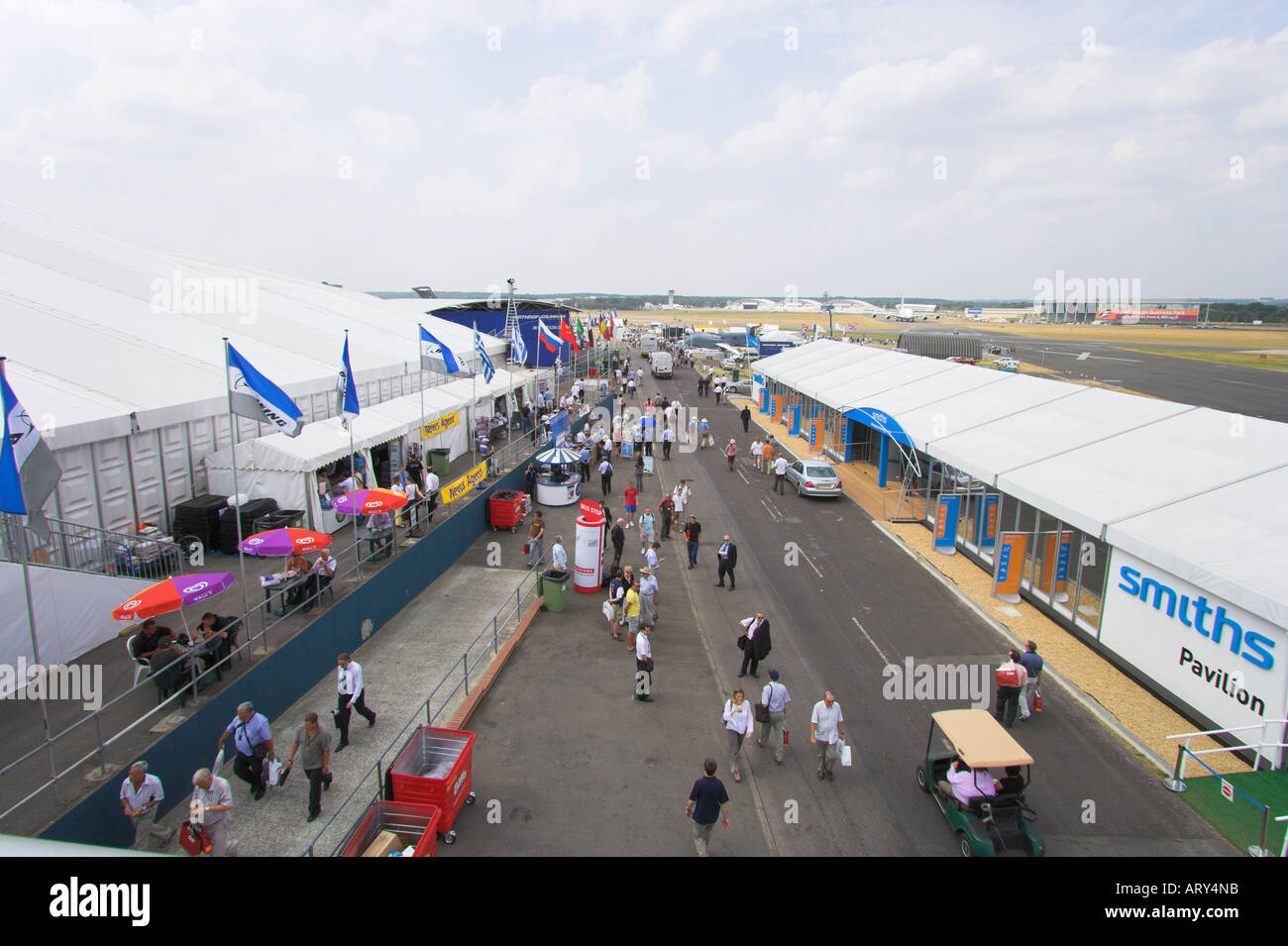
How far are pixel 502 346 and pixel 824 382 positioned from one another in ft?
67.6

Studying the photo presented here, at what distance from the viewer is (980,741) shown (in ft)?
29.8

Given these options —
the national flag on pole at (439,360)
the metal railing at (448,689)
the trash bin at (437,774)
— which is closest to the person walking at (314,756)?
the metal railing at (448,689)

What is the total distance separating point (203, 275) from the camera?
28422 millimetres

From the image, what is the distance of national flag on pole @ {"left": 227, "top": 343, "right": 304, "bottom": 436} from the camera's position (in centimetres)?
1199

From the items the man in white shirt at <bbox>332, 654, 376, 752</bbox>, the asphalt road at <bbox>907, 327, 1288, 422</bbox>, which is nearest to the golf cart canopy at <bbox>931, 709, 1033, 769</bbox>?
the man in white shirt at <bbox>332, 654, 376, 752</bbox>

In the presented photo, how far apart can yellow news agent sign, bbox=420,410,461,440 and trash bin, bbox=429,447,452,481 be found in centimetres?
98

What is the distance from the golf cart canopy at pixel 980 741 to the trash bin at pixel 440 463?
18247 mm

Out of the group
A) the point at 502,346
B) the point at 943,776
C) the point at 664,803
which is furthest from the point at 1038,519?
the point at 502,346

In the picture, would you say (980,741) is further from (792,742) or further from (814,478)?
(814,478)

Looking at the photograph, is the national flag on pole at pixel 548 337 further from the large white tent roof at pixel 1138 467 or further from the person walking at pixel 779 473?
the large white tent roof at pixel 1138 467

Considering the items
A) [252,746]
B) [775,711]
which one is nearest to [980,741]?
[775,711]

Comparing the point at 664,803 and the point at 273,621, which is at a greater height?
the point at 273,621

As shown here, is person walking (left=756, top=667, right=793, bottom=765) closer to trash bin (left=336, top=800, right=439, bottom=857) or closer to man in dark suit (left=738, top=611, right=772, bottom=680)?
man in dark suit (left=738, top=611, right=772, bottom=680)

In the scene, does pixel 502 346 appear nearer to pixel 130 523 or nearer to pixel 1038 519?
pixel 130 523
